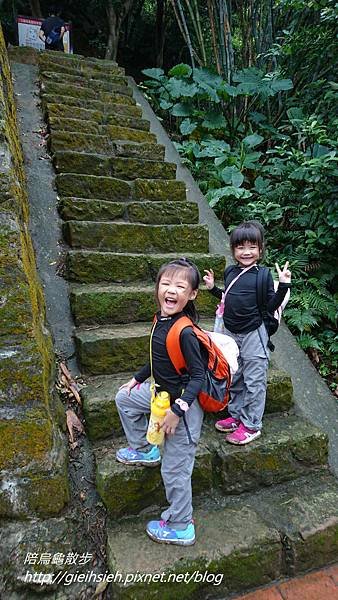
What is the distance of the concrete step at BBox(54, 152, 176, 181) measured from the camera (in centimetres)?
329

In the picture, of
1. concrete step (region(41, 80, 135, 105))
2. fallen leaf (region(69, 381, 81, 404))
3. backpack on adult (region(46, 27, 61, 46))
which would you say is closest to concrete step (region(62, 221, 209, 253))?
fallen leaf (region(69, 381, 81, 404))

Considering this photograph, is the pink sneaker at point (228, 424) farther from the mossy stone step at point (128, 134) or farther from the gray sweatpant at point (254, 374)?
the mossy stone step at point (128, 134)

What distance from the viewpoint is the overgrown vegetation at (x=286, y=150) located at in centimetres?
331

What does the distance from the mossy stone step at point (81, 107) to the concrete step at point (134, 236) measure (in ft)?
5.72

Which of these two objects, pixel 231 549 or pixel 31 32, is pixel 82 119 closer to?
pixel 231 549

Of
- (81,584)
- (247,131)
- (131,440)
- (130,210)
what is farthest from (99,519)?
(247,131)

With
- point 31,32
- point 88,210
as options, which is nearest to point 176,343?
point 88,210

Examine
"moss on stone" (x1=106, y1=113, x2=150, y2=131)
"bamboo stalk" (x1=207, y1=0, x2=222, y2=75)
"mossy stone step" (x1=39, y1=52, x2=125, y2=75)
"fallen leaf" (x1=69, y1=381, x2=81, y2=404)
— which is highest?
"bamboo stalk" (x1=207, y1=0, x2=222, y2=75)

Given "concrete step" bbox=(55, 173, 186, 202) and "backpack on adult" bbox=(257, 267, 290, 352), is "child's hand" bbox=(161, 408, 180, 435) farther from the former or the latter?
"concrete step" bbox=(55, 173, 186, 202)

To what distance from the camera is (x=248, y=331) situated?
6.93ft

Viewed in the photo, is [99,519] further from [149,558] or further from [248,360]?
[248,360]

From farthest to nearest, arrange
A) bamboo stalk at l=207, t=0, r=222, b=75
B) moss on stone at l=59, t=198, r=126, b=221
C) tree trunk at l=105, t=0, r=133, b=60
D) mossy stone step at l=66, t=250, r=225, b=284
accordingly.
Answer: tree trunk at l=105, t=0, r=133, b=60 → bamboo stalk at l=207, t=0, r=222, b=75 → moss on stone at l=59, t=198, r=126, b=221 → mossy stone step at l=66, t=250, r=225, b=284

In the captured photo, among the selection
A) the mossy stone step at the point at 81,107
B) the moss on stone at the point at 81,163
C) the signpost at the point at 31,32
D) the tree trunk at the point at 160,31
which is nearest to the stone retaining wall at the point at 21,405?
the moss on stone at the point at 81,163

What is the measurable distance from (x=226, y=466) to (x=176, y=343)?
31.3 inches
